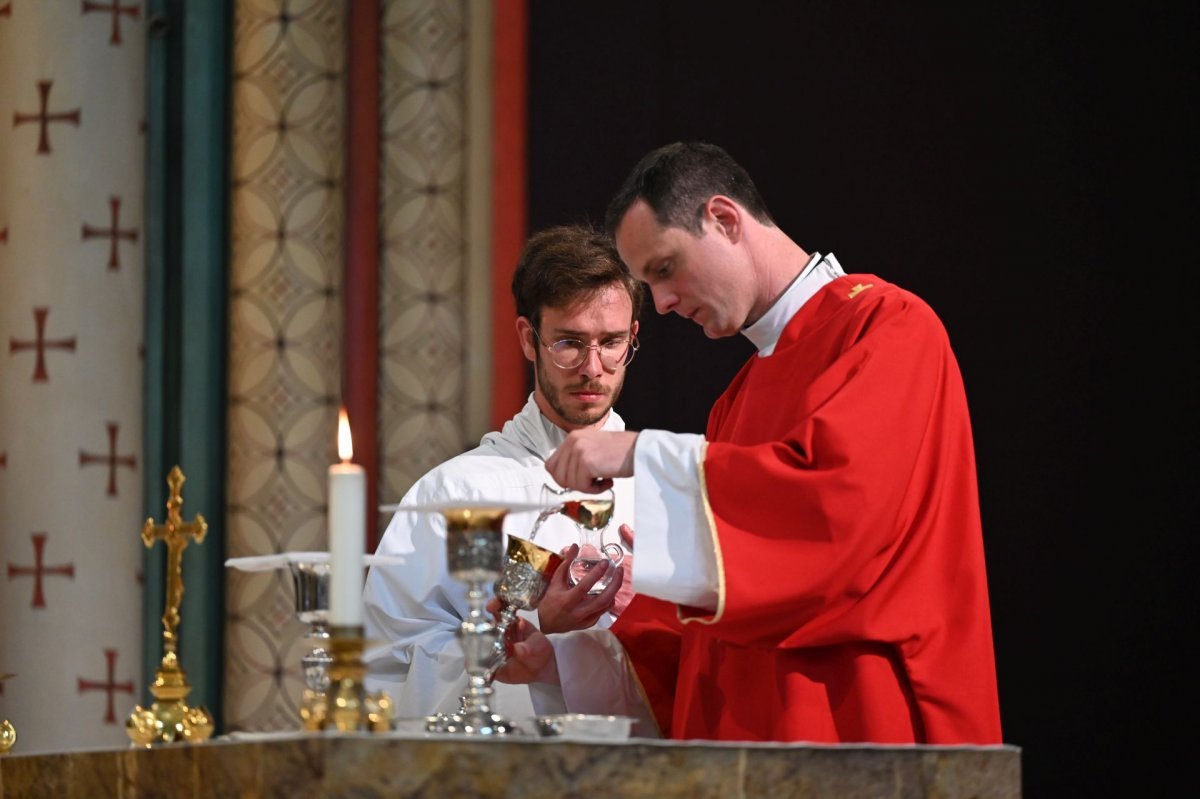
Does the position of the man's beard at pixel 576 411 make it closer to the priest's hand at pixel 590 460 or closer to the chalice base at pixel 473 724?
the priest's hand at pixel 590 460

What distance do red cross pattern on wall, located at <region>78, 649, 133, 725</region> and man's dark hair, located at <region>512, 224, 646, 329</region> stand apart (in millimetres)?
1818

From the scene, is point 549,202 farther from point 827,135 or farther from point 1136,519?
point 1136,519

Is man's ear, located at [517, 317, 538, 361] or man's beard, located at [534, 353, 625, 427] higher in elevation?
man's ear, located at [517, 317, 538, 361]

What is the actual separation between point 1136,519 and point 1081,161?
0.99 meters

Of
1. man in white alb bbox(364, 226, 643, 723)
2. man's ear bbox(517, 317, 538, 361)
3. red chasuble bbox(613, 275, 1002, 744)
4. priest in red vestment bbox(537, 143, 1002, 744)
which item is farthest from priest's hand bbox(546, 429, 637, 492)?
man's ear bbox(517, 317, 538, 361)

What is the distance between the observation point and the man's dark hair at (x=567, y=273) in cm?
407

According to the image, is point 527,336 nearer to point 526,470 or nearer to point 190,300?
point 526,470

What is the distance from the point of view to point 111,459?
17.2ft

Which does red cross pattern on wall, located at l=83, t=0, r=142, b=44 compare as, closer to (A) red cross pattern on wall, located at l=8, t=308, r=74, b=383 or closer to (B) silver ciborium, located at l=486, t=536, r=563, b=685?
(A) red cross pattern on wall, located at l=8, t=308, r=74, b=383

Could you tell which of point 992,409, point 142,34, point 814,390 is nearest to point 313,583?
point 814,390

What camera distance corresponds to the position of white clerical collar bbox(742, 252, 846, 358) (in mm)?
3334

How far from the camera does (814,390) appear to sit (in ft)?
9.77

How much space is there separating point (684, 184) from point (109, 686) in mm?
2731

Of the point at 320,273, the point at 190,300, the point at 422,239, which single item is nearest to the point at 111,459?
the point at 190,300
